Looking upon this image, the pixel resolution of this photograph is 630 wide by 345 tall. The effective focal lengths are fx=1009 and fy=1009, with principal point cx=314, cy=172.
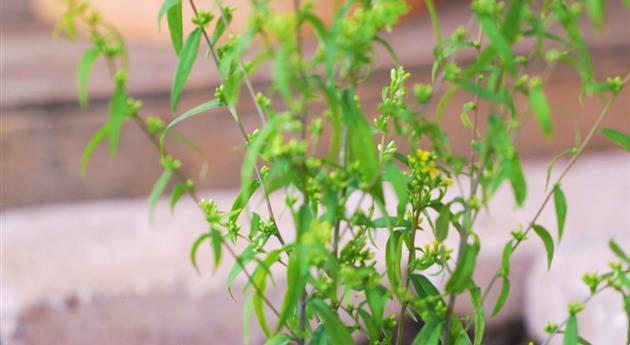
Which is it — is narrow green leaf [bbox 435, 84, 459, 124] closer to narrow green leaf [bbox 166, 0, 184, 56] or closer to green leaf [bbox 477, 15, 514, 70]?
green leaf [bbox 477, 15, 514, 70]

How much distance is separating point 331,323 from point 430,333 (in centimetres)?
6

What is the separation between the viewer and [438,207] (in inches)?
23.5

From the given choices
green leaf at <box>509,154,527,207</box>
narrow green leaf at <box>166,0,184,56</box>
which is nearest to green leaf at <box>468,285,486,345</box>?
green leaf at <box>509,154,527,207</box>

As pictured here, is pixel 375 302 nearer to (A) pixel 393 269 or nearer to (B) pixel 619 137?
(A) pixel 393 269

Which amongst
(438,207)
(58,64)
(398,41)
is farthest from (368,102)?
(438,207)

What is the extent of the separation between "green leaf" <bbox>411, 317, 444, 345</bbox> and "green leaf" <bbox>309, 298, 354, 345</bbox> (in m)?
0.04

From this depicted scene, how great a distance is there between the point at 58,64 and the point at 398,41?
621 millimetres

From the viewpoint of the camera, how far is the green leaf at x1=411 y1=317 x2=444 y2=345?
0.57 meters

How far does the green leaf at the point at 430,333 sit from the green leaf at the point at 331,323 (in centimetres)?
4

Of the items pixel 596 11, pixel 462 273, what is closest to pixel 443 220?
pixel 462 273

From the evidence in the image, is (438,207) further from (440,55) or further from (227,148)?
(227,148)

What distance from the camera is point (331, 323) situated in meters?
0.55

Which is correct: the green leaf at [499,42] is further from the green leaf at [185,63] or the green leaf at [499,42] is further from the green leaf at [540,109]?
the green leaf at [185,63]

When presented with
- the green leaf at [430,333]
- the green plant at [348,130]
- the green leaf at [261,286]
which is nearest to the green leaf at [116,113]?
the green plant at [348,130]
